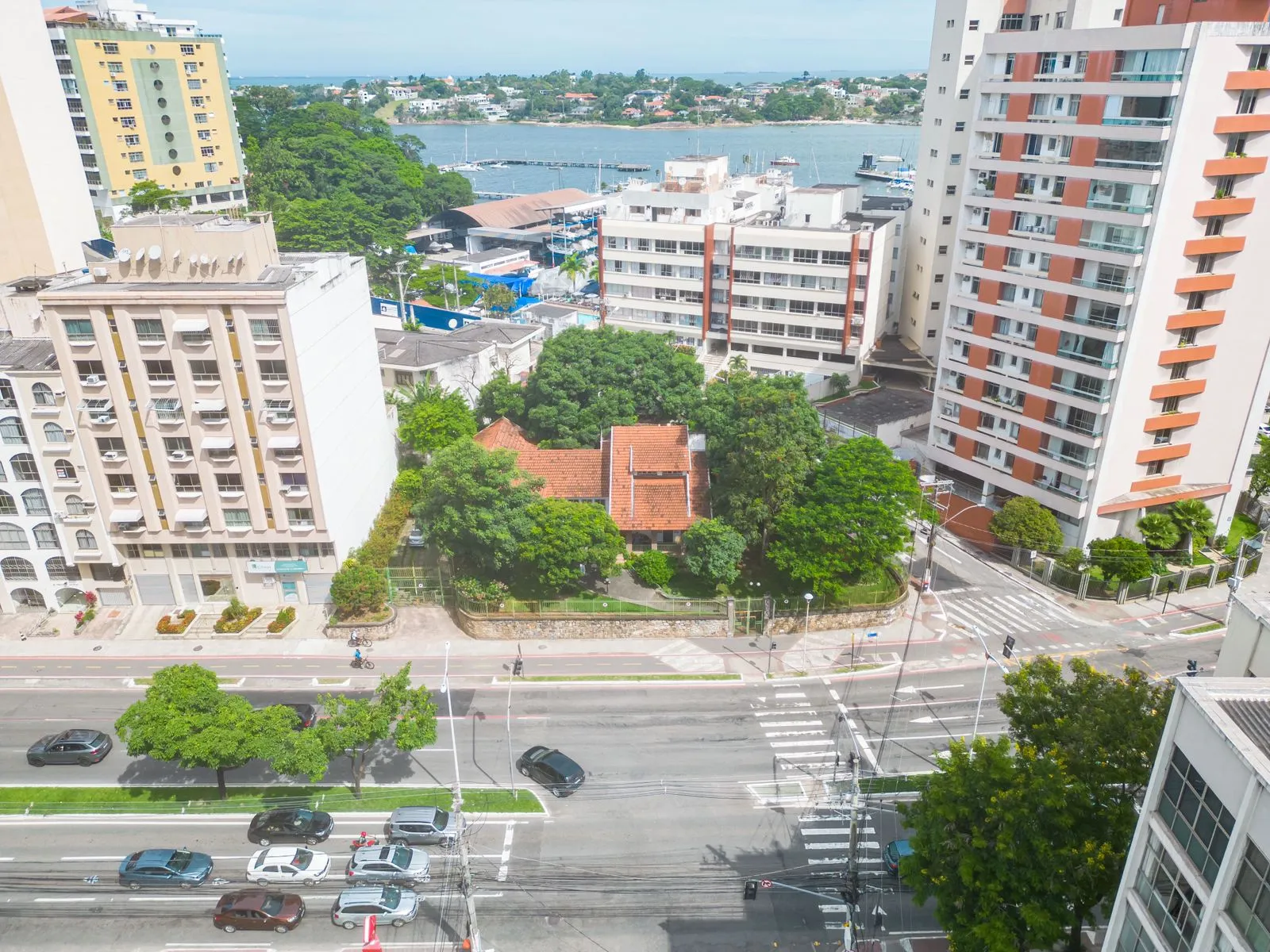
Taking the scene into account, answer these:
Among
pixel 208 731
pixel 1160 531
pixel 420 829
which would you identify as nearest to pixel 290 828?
pixel 208 731

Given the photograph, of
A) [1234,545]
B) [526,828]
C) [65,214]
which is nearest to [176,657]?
[526,828]

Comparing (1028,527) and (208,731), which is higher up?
(208,731)

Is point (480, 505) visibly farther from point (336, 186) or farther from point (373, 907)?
point (336, 186)

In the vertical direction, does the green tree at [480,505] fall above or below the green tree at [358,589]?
above

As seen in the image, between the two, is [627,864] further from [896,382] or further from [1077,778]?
[896,382]

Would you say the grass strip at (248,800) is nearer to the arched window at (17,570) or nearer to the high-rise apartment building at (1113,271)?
the arched window at (17,570)

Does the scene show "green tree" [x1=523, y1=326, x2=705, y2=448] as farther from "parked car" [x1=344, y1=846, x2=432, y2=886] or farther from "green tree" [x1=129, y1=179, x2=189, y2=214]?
"green tree" [x1=129, y1=179, x2=189, y2=214]

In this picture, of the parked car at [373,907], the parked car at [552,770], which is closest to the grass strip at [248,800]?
the parked car at [552,770]

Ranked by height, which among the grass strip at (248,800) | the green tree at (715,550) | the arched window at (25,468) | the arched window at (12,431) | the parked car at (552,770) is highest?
the arched window at (12,431)
